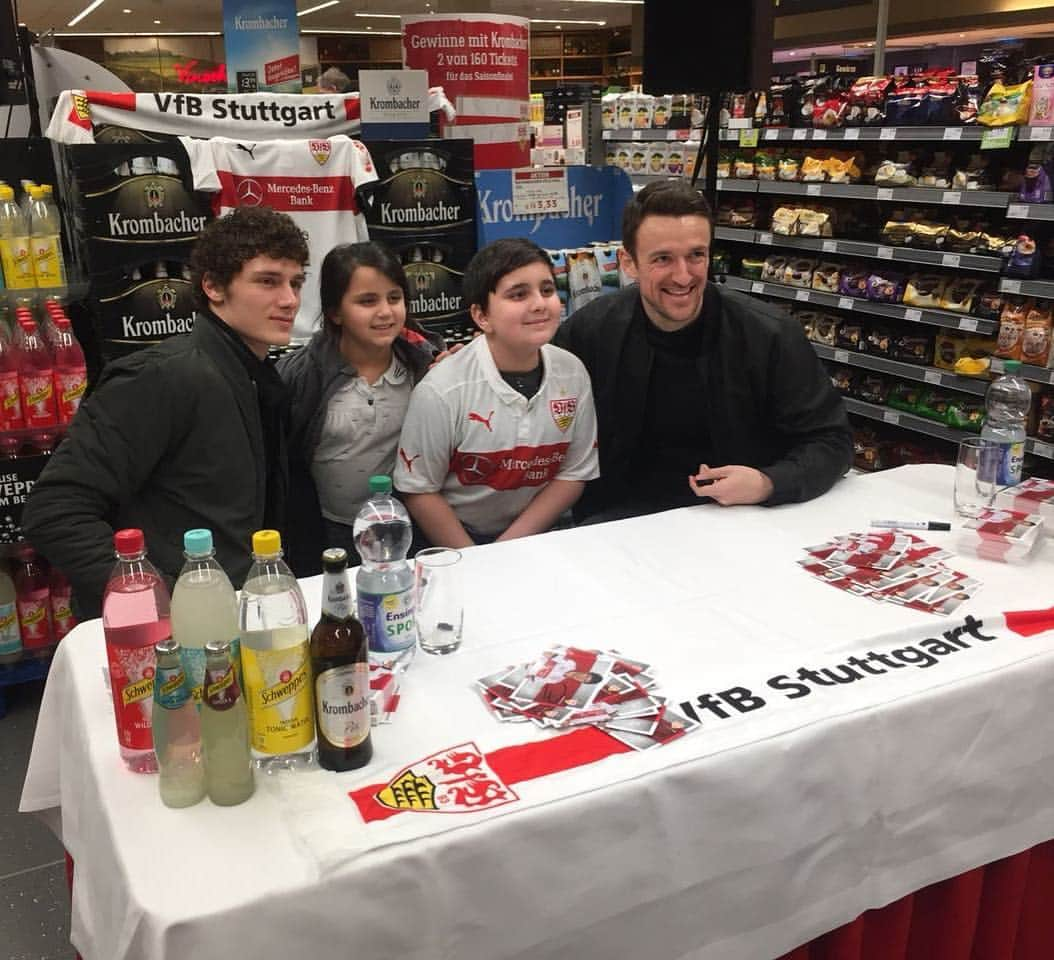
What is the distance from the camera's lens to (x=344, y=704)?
3.96 feet

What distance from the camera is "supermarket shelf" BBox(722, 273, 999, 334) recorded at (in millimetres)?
4668

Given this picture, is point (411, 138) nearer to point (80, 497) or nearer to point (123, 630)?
point (80, 497)

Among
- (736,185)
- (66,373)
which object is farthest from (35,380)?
(736,185)

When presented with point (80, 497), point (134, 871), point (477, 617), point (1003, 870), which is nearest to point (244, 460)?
point (80, 497)

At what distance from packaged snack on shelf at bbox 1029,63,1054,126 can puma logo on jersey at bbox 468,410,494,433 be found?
310 centimetres

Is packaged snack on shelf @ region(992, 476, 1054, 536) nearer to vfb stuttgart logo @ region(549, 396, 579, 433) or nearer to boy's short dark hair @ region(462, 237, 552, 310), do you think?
vfb stuttgart logo @ region(549, 396, 579, 433)

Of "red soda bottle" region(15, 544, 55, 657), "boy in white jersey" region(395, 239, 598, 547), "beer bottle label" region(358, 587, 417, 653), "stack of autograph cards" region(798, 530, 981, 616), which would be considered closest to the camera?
"beer bottle label" region(358, 587, 417, 653)

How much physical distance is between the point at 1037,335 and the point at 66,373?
398 cm

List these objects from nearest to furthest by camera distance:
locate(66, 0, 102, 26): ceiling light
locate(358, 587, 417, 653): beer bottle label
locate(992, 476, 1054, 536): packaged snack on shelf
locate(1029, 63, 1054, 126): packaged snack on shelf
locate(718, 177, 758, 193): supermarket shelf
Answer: locate(358, 587, 417, 653): beer bottle label < locate(992, 476, 1054, 536): packaged snack on shelf < locate(1029, 63, 1054, 126): packaged snack on shelf < locate(718, 177, 758, 193): supermarket shelf < locate(66, 0, 102, 26): ceiling light

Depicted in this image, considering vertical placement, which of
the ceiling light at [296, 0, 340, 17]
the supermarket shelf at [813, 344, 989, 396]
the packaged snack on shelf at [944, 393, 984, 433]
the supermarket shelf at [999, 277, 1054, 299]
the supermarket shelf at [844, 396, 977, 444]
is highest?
the ceiling light at [296, 0, 340, 17]

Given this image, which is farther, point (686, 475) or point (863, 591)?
A: point (686, 475)

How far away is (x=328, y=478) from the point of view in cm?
252

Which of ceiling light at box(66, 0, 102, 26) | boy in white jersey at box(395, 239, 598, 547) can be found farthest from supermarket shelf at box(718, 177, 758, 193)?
ceiling light at box(66, 0, 102, 26)

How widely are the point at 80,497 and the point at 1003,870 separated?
1.81 meters
